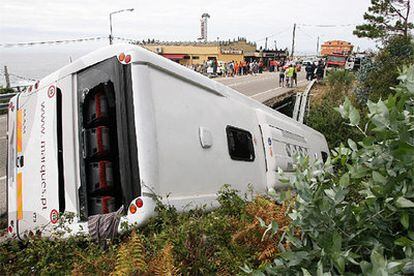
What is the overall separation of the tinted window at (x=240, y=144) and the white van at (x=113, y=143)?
0.33 ft

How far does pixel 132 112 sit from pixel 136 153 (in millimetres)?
395

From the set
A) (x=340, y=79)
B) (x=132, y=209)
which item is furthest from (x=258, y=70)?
(x=132, y=209)

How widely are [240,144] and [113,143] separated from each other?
1.67 meters

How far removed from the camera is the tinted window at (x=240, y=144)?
4695 mm

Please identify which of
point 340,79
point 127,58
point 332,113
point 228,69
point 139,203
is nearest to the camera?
point 139,203

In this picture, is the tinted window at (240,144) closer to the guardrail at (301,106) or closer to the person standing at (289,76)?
the guardrail at (301,106)

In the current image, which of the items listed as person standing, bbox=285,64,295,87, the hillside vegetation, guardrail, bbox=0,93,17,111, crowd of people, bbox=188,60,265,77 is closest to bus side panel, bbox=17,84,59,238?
the hillside vegetation

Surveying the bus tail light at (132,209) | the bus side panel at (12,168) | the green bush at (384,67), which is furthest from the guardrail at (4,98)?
the green bush at (384,67)

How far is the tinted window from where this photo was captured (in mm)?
4695

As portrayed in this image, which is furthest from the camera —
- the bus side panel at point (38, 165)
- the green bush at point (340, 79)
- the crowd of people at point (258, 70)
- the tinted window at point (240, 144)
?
the crowd of people at point (258, 70)

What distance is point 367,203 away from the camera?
5.89 feet

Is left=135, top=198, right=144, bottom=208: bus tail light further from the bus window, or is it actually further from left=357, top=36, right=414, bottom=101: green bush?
left=357, top=36, right=414, bottom=101: green bush

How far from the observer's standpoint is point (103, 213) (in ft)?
12.5

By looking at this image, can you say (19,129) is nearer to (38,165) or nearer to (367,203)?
(38,165)
